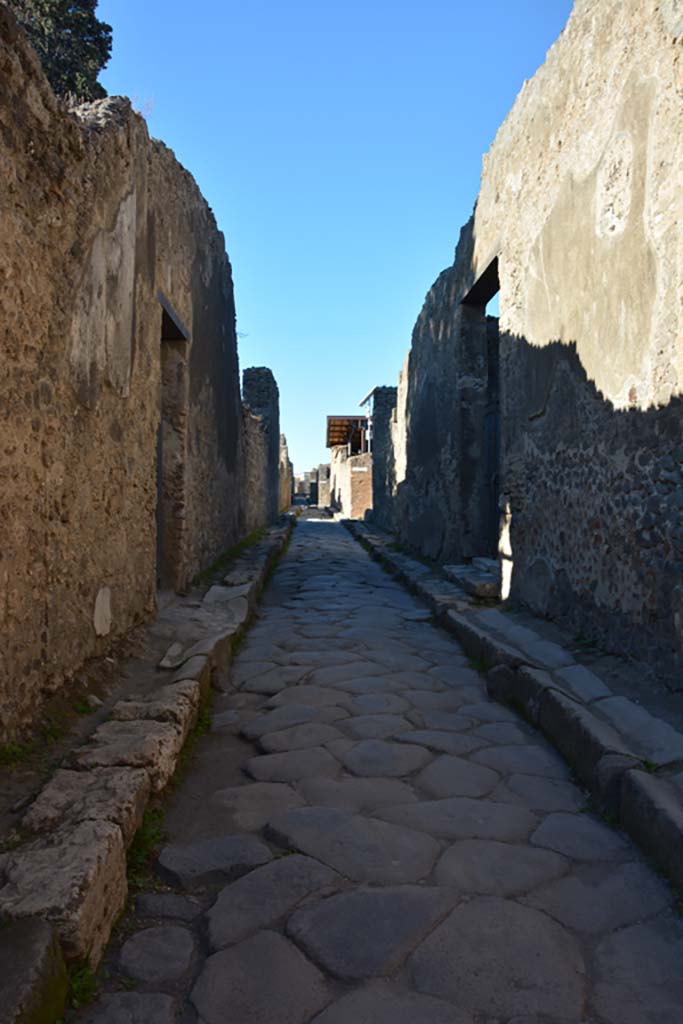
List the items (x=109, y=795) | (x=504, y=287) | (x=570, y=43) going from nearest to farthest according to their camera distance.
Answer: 1. (x=109, y=795)
2. (x=570, y=43)
3. (x=504, y=287)

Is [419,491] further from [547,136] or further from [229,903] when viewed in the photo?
[229,903]

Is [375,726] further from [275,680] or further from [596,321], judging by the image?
[596,321]

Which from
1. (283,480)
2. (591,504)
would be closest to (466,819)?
(591,504)

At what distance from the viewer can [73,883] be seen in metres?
1.48

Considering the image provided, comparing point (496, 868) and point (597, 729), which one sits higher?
point (597, 729)

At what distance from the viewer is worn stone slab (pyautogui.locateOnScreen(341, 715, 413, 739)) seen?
2957 millimetres

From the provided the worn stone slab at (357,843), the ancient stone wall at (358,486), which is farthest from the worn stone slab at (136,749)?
the ancient stone wall at (358,486)

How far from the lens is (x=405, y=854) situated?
2.00m

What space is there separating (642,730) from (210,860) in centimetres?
153

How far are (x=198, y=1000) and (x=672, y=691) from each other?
2.19m

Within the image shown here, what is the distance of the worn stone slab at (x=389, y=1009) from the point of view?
4.46ft

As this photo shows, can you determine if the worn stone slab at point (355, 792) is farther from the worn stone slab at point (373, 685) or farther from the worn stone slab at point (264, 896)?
the worn stone slab at point (373, 685)

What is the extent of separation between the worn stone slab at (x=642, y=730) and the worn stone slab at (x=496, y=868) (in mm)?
588

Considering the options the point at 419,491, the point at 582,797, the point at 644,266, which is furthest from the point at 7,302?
the point at 419,491
